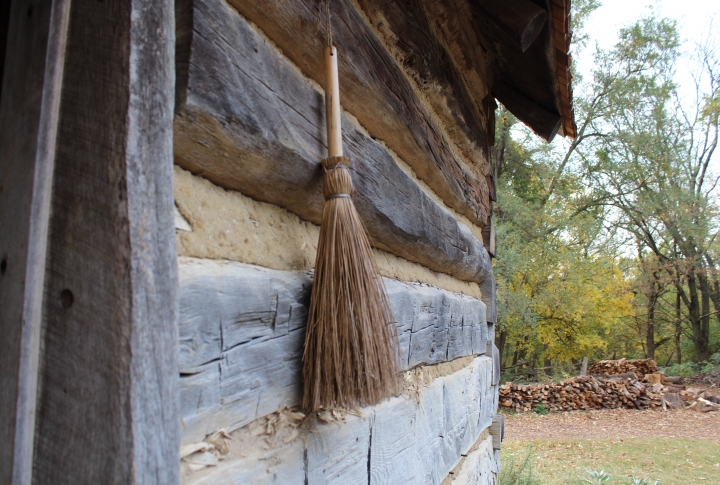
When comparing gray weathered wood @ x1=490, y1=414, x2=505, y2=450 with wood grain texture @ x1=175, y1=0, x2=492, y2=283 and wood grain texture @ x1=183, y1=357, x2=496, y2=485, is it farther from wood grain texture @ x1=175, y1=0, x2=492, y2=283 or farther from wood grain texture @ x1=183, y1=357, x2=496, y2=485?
wood grain texture @ x1=175, y1=0, x2=492, y2=283

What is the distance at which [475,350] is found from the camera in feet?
9.70

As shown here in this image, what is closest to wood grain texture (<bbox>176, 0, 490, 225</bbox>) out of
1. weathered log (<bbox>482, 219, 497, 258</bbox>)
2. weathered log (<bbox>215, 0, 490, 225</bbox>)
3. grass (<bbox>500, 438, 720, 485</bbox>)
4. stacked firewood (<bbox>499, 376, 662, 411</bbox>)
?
weathered log (<bbox>215, 0, 490, 225</bbox>)

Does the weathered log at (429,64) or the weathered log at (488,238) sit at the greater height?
the weathered log at (429,64)

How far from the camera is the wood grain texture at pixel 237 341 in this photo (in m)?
0.78

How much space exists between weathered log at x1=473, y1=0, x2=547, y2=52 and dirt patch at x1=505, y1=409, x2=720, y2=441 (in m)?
7.64

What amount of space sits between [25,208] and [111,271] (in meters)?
0.16

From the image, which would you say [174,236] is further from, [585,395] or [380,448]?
[585,395]

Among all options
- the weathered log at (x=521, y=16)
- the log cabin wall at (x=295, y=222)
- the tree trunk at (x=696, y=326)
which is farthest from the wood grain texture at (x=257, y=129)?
the tree trunk at (x=696, y=326)

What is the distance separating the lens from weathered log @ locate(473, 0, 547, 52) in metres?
2.16

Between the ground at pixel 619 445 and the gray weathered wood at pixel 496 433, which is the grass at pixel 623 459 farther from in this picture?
the gray weathered wood at pixel 496 433

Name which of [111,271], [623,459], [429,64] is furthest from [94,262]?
[623,459]

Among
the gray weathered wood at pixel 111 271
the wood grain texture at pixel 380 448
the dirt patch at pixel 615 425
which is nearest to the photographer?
the gray weathered wood at pixel 111 271

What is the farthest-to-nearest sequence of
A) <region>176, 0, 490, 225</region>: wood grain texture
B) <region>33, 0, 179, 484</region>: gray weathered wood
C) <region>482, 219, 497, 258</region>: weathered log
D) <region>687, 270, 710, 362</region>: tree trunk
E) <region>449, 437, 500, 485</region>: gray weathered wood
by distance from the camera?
<region>687, 270, 710, 362</region>: tree trunk → <region>482, 219, 497, 258</region>: weathered log → <region>449, 437, 500, 485</region>: gray weathered wood → <region>176, 0, 490, 225</region>: wood grain texture → <region>33, 0, 179, 484</region>: gray weathered wood

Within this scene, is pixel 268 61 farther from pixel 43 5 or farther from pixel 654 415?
pixel 654 415
